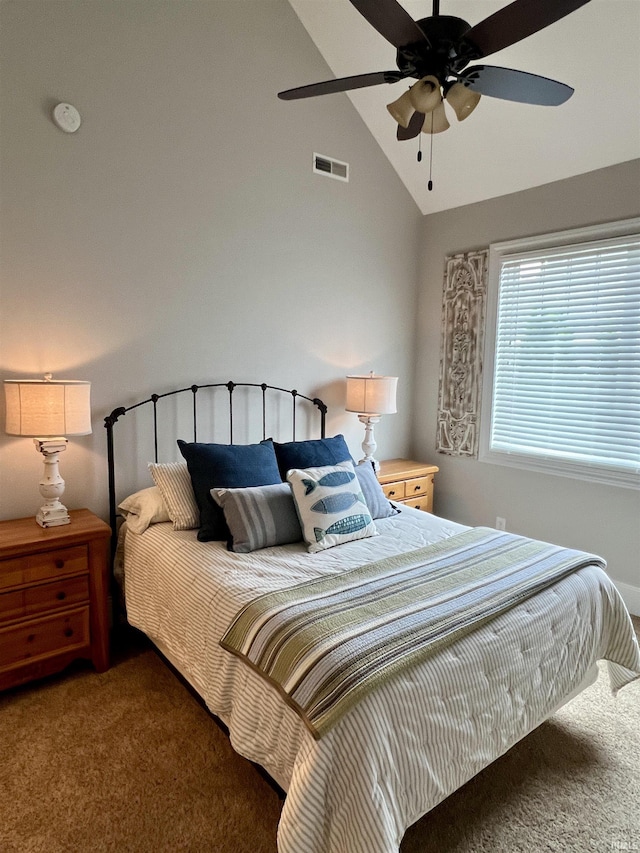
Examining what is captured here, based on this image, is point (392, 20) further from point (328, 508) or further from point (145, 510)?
point (145, 510)

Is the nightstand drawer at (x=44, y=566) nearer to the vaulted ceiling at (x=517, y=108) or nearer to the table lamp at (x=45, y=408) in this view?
the table lamp at (x=45, y=408)

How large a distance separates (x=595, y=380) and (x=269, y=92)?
9.10 feet

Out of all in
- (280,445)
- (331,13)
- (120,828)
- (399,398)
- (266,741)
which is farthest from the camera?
(399,398)

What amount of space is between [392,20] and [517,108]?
6.25 ft

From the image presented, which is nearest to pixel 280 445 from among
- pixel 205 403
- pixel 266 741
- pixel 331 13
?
pixel 205 403

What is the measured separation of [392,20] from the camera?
5.32 feet

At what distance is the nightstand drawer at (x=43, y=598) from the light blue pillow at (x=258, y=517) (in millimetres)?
755

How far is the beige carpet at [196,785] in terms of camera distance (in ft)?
5.40

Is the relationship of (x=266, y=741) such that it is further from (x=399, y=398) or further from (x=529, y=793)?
(x=399, y=398)

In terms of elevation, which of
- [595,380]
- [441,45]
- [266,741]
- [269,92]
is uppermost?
[269,92]

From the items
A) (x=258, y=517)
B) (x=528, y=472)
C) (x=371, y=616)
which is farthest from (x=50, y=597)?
(x=528, y=472)

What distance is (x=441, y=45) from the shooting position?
170 cm

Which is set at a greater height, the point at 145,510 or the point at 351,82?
the point at 351,82

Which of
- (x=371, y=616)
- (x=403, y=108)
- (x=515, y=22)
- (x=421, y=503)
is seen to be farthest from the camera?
(x=421, y=503)
